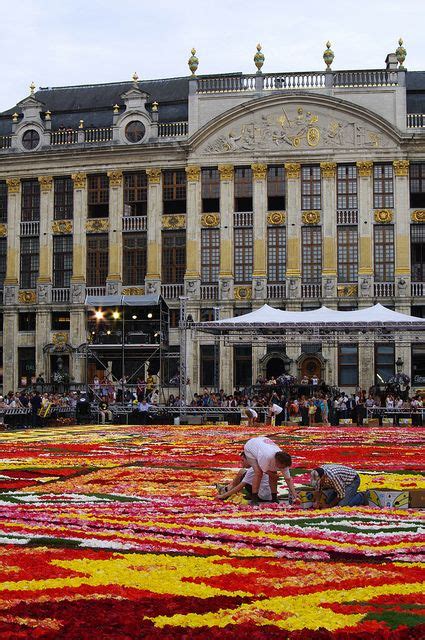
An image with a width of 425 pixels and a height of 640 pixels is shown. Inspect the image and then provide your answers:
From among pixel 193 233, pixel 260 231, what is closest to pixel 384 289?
pixel 260 231

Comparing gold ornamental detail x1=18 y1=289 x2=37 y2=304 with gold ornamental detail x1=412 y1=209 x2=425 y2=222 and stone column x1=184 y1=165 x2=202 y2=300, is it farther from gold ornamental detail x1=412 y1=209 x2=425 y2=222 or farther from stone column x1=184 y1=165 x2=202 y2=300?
gold ornamental detail x1=412 y1=209 x2=425 y2=222

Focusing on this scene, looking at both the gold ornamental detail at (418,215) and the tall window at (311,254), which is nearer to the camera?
the gold ornamental detail at (418,215)

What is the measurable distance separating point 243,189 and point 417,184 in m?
7.55

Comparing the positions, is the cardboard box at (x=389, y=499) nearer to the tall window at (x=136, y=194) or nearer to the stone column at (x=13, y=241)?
the tall window at (x=136, y=194)

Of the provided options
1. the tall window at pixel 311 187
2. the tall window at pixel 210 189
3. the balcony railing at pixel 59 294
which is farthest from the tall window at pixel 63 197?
the tall window at pixel 311 187

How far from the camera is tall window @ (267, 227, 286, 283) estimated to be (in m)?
42.5

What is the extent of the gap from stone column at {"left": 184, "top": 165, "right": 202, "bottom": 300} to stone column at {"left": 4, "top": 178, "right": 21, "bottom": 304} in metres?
8.24

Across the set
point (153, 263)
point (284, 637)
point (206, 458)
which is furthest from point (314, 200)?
point (284, 637)

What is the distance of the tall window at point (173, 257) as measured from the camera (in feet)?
143

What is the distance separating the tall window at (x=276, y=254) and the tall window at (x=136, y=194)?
597cm

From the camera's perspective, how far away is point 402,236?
41594 millimetres

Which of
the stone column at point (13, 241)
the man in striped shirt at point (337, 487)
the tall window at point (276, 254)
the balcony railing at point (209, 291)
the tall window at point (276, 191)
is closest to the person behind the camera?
the man in striped shirt at point (337, 487)

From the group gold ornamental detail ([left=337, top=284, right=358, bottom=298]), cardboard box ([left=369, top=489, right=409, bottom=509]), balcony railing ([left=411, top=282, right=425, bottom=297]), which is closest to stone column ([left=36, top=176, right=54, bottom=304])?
gold ornamental detail ([left=337, top=284, right=358, bottom=298])

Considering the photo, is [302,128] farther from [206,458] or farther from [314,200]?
[206,458]
